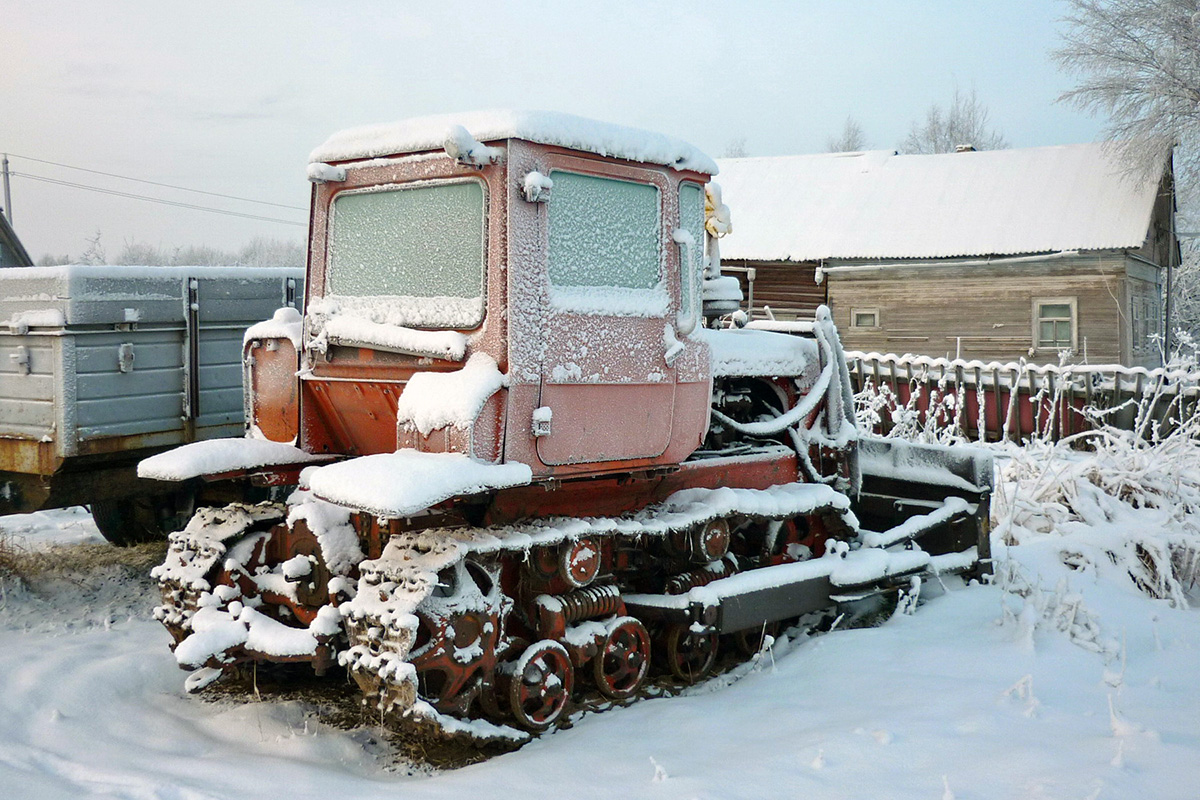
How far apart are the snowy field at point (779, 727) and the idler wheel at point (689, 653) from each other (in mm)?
122

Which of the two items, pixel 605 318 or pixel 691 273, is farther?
pixel 691 273

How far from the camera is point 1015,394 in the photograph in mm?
12828

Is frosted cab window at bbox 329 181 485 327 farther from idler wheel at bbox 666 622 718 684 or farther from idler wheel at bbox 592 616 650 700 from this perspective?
idler wheel at bbox 666 622 718 684

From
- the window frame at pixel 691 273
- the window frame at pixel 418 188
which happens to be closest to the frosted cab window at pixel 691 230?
the window frame at pixel 691 273

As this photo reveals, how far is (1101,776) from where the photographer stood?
3600mm

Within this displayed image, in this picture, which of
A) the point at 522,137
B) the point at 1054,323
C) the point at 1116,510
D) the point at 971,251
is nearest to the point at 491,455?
the point at 522,137

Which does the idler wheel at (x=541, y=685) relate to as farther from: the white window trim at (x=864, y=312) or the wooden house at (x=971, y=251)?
the white window trim at (x=864, y=312)

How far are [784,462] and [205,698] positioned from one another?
11.0 ft

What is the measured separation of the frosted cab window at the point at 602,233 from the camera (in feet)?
14.8

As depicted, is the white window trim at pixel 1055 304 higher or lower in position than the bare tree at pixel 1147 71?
lower

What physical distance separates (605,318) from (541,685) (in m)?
1.63

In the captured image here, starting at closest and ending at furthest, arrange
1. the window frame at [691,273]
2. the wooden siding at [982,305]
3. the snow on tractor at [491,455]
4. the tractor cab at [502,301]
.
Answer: the snow on tractor at [491,455] < the tractor cab at [502,301] < the window frame at [691,273] < the wooden siding at [982,305]

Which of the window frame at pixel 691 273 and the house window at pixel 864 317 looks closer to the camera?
the window frame at pixel 691 273

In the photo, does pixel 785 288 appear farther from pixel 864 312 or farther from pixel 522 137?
pixel 522 137
